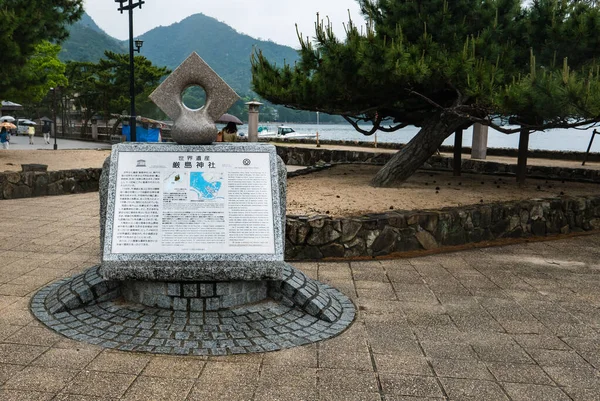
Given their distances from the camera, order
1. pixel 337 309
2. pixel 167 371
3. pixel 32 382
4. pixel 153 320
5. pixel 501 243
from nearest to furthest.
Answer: pixel 32 382 → pixel 167 371 → pixel 153 320 → pixel 337 309 → pixel 501 243

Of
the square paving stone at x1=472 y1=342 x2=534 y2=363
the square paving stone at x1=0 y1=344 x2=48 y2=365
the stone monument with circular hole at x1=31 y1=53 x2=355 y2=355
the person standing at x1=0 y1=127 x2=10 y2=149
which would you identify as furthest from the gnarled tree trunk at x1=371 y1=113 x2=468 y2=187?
the person standing at x1=0 y1=127 x2=10 y2=149

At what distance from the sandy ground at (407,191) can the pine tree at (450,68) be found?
32.9 inches

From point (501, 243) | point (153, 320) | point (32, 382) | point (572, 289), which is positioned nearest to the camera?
point (32, 382)

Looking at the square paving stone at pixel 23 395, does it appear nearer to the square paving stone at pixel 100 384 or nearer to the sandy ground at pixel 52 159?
the square paving stone at pixel 100 384

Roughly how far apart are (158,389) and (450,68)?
6366mm

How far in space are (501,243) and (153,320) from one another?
5.31 metres

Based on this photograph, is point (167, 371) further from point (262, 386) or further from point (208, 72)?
point (208, 72)

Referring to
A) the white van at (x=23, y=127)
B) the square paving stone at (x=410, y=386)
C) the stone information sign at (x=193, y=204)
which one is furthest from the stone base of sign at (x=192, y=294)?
the white van at (x=23, y=127)

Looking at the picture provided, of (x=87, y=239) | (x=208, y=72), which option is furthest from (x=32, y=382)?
(x=87, y=239)

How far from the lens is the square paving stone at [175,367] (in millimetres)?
3072

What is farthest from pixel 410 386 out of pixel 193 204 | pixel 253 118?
pixel 253 118

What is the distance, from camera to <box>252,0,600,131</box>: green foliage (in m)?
6.76

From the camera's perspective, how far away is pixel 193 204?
4.09 metres

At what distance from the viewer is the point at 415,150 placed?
9891 millimetres
